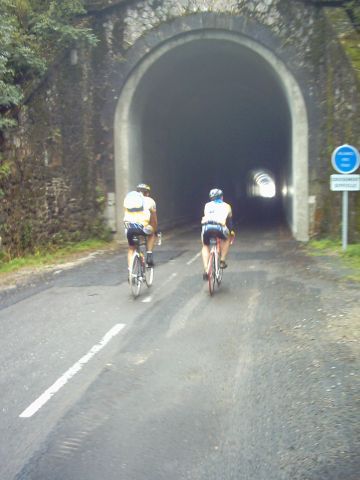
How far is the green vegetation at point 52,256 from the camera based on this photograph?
13491 mm

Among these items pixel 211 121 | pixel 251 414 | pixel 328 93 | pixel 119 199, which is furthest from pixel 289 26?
pixel 251 414

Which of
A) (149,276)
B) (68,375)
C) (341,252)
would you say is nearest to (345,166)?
(341,252)

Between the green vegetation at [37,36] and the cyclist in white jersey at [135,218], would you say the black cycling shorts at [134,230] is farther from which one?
the green vegetation at [37,36]

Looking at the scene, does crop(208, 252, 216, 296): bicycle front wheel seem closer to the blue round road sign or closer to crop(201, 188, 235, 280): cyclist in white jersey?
crop(201, 188, 235, 280): cyclist in white jersey

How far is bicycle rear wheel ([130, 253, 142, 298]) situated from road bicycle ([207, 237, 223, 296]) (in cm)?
121

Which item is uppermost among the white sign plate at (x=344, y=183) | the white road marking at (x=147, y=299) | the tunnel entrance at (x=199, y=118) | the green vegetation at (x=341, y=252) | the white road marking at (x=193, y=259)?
the tunnel entrance at (x=199, y=118)

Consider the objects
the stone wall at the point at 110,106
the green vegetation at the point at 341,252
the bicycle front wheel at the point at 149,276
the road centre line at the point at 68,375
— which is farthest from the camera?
the stone wall at the point at 110,106

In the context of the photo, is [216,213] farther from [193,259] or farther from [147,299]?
[193,259]

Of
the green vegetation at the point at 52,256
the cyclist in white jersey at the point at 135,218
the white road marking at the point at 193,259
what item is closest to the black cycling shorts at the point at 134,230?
the cyclist in white jersey at the point at 135,218

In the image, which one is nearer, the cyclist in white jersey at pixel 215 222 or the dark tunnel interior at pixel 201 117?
the cyclist in white jersey at pixel 215 222

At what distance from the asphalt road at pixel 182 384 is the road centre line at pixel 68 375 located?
0.02 meters

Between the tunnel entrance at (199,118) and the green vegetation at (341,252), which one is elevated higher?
the tunnel entrance at (199,118)

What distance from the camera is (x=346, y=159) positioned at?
13.4m

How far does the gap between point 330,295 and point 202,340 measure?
316 cm
